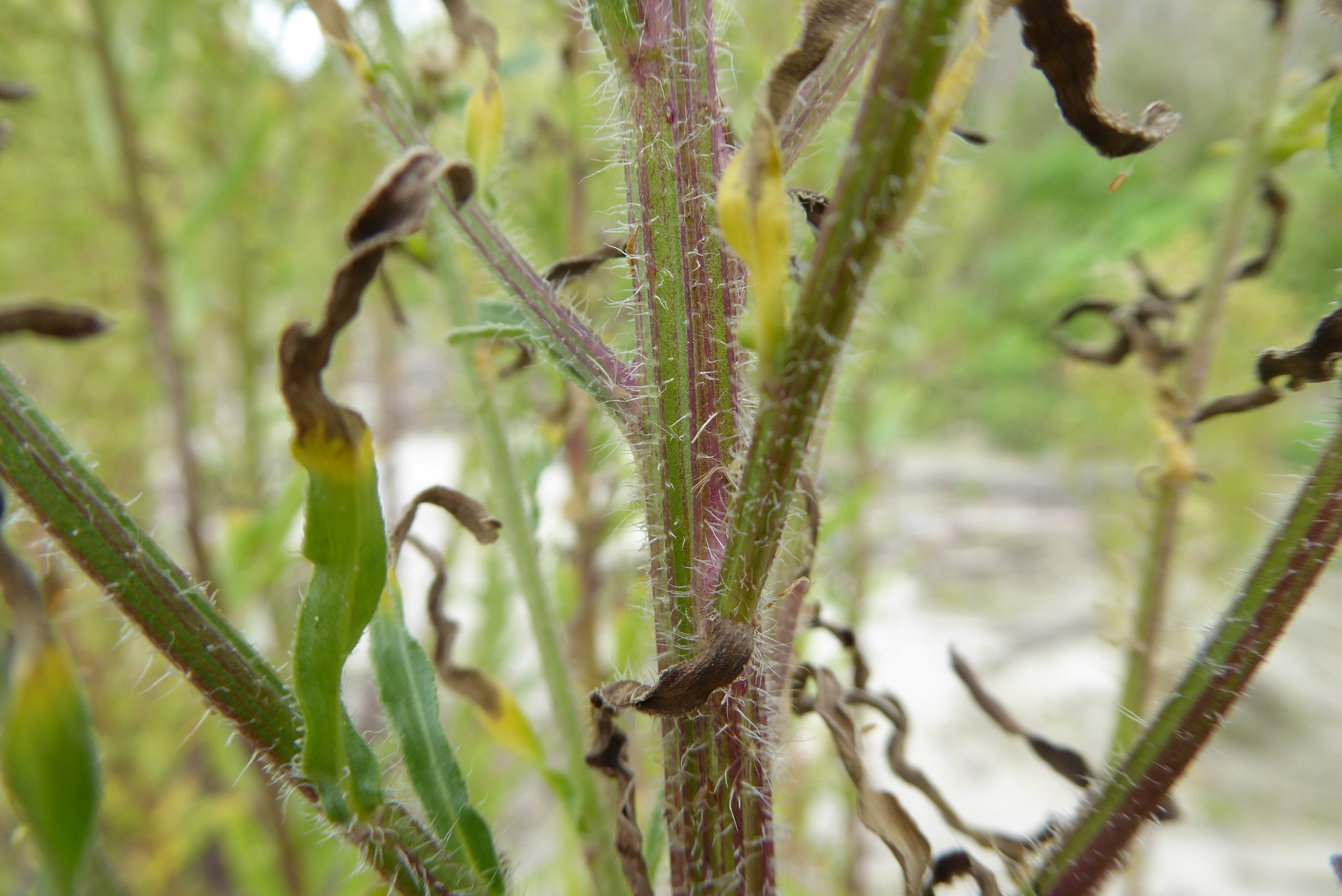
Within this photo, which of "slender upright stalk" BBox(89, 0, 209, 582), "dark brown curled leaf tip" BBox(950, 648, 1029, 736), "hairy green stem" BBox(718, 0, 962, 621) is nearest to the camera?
"hairy green stem" BBox(718, 0, 962, 621)

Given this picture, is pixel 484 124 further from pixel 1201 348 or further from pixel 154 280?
pixel 154 280

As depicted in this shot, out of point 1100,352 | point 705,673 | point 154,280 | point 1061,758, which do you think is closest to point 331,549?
point 705,673

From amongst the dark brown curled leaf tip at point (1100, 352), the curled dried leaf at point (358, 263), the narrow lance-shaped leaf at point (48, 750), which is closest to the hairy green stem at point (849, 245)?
the curled dried leaf at point (358, 263)

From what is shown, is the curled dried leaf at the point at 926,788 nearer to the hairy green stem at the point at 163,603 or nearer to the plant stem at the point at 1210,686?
the plant stem at the point at 1210,686

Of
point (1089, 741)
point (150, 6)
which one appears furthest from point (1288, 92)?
point (1089, 741)

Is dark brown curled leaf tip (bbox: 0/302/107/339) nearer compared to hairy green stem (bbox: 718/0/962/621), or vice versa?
hairy green stem (bbox: 718/0/962/621)

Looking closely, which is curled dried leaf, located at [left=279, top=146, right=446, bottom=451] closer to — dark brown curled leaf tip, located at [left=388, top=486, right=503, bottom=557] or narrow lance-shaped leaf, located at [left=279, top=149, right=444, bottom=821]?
narrow lance-shaped leaf, located at [left=279, top=149, right=444, bottom=821]

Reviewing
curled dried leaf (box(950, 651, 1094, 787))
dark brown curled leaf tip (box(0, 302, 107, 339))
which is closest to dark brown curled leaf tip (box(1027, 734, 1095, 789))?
curled dried leaf (box(950, 651, 1094, 787))
